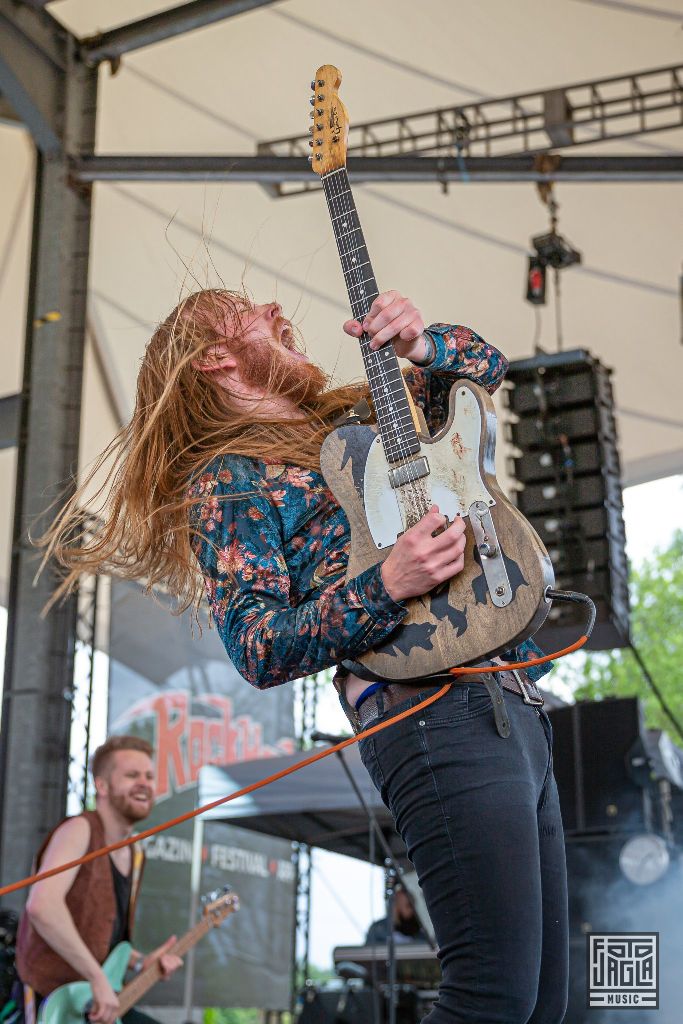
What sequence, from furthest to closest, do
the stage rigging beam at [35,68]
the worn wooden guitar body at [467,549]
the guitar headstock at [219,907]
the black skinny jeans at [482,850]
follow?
the stage rigging beam at [35,68], the guitar headstock at [219,907], the worn wooden guitar body at [467,549], the black skinny jeans at [482,850]

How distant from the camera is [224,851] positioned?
8125 mm

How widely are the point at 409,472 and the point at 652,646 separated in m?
24.9

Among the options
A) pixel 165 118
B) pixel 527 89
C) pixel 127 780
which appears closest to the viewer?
pixel 127 780

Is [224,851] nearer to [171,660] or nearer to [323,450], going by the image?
[171,660]

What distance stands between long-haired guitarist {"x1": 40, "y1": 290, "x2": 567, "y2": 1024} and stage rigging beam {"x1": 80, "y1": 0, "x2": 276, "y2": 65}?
5.46m

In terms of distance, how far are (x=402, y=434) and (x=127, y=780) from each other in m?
3.61

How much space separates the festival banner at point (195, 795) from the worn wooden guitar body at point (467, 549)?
5.87 m

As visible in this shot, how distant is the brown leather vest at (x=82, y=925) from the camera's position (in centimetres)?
459

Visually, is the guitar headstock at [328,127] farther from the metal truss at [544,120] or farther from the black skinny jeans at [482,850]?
the metal truss at [544,120]

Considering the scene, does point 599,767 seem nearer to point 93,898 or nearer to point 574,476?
point 574,476

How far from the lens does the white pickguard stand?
1.74m

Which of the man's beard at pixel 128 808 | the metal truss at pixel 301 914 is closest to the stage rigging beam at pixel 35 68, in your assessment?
the man's beard at pixel 128 808

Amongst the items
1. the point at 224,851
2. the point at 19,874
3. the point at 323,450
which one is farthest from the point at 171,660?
the point at 323,450

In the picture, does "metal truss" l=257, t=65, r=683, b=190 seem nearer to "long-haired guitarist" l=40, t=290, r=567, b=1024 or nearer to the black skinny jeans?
"long-haired guitarist" l=40, t=290, r=567, b=1024
